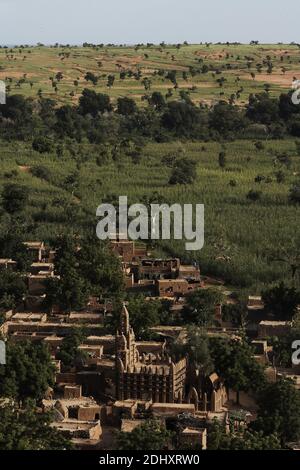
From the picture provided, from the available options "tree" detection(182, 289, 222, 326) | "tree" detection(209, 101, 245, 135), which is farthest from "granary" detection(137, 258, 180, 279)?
"tree" detection(209, 101, 245, 135)

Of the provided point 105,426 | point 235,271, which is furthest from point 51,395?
point 235,271

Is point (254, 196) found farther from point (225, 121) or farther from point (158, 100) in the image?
point (158, 100)

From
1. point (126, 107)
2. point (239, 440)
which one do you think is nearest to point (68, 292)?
point (239, 440)

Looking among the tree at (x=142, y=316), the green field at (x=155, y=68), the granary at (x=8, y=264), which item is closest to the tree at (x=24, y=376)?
the tree at (x=142, y=316)

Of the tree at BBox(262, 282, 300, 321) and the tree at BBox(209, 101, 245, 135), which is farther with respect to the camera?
the tree at BBox(209, 101, 245, 135)

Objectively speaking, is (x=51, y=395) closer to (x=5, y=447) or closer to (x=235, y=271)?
(x=5, y=447)

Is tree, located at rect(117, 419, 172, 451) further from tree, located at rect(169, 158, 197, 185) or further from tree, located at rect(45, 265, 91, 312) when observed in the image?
tree, located at rect(169, 158, 197, 185)
